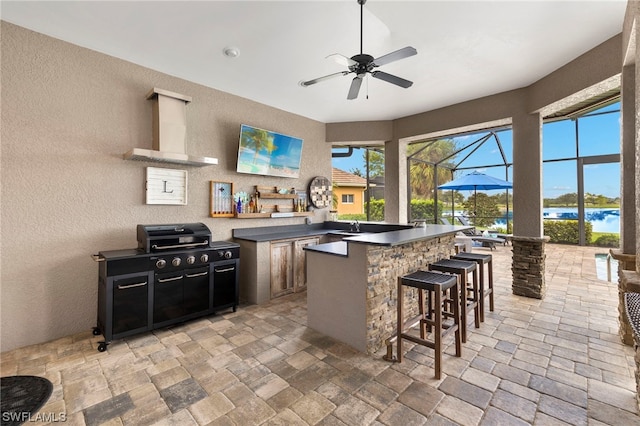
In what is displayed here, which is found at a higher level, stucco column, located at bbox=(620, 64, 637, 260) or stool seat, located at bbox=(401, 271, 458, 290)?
stucco column, located at bbox=(620, 64, 637, 260)

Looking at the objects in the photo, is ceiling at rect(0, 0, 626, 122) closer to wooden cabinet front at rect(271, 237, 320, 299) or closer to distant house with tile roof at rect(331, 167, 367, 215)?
wooden cabinet front at rect(271, 237, 320, 299)

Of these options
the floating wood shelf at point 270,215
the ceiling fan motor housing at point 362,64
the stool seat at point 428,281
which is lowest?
the stool seat at point 428,281

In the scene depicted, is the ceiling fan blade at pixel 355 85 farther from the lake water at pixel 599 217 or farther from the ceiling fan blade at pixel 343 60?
the lake water at pixel 599 217

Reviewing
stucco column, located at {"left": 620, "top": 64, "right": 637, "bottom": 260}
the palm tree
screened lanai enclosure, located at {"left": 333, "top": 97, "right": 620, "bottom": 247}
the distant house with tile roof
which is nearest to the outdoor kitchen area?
stucco column, located at {"left": 620, "top": 64, "right": 637, "bottom": 260}

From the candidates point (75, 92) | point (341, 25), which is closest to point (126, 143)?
point (75, 92)

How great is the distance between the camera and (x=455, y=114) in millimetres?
4629

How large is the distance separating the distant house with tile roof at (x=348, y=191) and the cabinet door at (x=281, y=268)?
5.09 meters

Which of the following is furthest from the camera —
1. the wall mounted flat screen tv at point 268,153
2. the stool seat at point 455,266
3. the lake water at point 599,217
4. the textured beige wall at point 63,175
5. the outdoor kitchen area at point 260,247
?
the lake water at point 599,217

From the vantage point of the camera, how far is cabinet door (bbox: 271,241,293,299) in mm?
3914

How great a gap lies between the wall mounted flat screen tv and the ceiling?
731 mm

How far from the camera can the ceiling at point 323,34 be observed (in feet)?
7.85

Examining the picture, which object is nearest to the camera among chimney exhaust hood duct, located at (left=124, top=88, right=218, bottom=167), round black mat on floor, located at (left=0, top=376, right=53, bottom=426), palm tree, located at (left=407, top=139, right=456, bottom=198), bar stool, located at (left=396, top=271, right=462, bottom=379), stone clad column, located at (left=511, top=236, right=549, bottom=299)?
round black mat on floor, located at (left=0, top=376, right=53, bottom=426)

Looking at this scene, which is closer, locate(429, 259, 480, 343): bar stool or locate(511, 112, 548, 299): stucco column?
locate(429, 259, 480, 343): bar stool

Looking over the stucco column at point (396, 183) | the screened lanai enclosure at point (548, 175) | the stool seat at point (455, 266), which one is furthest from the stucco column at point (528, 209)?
the screened lanai enclosure at point (548, 175)
